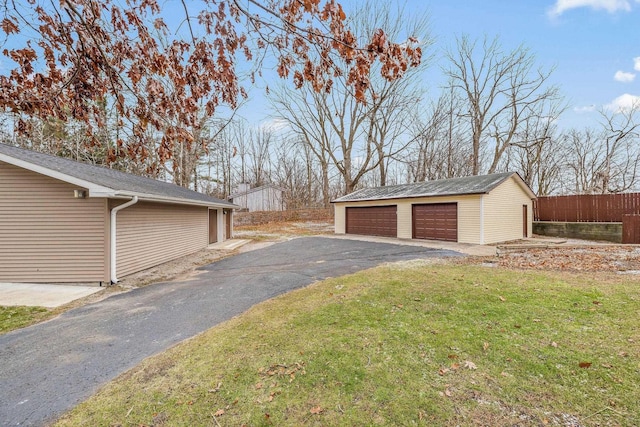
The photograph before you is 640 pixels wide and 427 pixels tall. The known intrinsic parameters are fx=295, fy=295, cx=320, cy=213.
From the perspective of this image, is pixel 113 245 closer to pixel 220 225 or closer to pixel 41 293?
pixel 41 293

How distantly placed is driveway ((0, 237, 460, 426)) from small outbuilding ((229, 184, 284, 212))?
71.8 ft

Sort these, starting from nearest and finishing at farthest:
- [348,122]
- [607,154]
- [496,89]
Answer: [607,154], [496,89], [348,122]

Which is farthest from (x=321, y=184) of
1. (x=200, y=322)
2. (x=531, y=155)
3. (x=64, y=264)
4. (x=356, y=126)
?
(x=200, y=322)

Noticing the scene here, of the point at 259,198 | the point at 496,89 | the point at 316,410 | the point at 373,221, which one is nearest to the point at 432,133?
the point at 496,89

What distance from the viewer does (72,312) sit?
5215 mm

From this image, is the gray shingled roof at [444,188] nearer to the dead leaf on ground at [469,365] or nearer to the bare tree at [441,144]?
the bare tree at [441,144]

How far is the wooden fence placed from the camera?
1385 cm

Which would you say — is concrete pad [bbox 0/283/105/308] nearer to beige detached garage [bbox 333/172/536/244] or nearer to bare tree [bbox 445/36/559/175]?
beige detached garage [bbox 333/172/536/244]

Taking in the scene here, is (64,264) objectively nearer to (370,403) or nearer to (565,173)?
(370,403)

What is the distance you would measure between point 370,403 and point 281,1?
3946 mm

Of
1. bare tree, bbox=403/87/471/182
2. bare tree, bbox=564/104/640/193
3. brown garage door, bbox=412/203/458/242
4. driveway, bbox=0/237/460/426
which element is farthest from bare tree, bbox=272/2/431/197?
driveway, bbox=0/237/460/426

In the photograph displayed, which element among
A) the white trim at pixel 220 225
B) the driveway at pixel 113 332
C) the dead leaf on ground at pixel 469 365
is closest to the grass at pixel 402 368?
the dead leaf on ground at pixel 469 365

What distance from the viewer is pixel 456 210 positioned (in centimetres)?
1343

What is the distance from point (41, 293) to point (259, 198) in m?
24.4
